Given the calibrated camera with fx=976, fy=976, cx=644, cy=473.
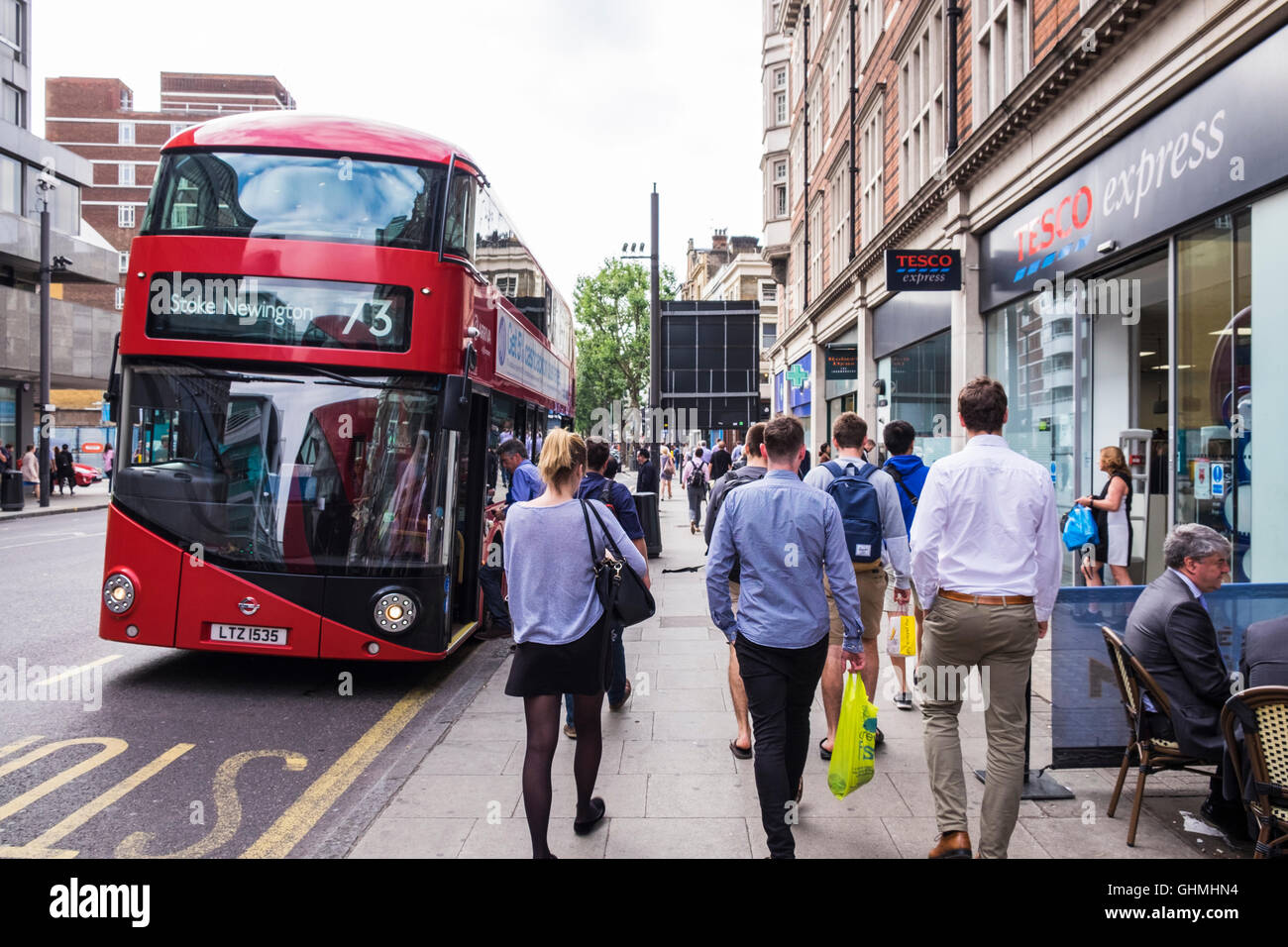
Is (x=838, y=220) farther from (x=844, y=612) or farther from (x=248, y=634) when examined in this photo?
(x=844, y=612)

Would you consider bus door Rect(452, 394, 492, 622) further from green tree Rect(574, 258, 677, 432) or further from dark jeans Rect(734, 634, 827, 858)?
green tree Rect(574, 258, 677, 432)

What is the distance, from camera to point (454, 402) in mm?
6453

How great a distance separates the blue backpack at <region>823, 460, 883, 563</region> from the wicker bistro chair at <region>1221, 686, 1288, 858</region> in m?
2.17

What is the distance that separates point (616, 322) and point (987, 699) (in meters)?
78.1

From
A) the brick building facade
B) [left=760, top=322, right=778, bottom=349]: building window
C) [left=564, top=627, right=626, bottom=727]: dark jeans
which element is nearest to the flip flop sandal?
[left=564, top=627, right=626, bottom=727]: dark jeans

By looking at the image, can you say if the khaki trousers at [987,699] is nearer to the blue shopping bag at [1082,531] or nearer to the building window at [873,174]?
the blue shopping bag at [1082,531]

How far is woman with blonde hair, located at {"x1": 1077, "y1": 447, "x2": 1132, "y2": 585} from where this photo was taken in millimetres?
8695

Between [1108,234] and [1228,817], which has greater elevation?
[1108,234]

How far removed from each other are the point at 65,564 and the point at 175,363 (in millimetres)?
8923

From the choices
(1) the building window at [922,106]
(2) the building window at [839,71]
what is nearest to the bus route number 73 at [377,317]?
(1) the building window at [922,106]

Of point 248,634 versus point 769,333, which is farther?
point 769,333

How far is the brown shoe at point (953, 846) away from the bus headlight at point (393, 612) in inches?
151

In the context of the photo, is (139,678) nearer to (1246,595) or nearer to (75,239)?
(1246,595)

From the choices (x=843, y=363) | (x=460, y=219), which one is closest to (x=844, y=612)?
(x=460, y=219)
